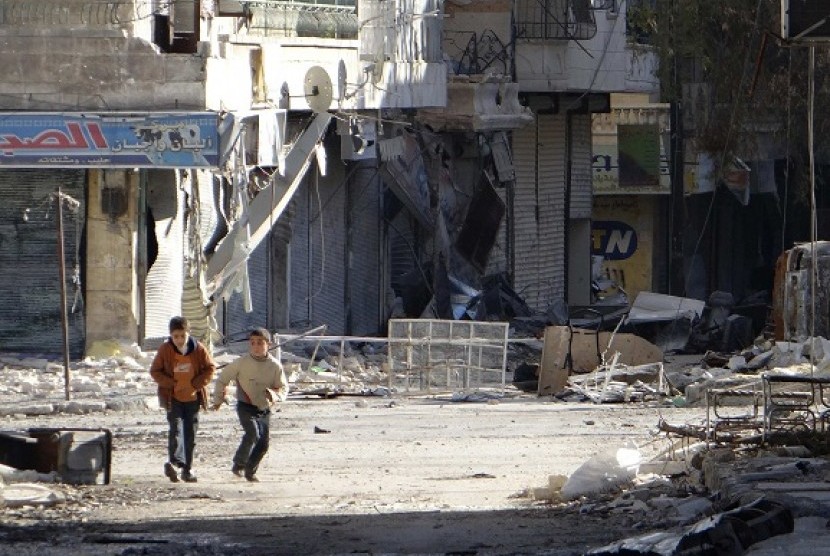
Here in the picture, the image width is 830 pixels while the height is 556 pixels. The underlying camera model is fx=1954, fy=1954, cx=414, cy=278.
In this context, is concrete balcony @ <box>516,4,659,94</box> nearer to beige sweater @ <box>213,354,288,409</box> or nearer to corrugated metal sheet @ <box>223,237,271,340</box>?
corrugated metal sheet @ <box>223,237,271,340</box>

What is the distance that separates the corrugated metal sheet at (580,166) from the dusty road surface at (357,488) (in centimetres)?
1881

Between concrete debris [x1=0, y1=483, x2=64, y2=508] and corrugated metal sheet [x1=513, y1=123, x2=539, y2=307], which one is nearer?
concrete debris [x1=0, y1=483, x2=64, y2=508]

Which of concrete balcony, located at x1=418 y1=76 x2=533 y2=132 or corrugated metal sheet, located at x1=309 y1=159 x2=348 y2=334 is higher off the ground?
concrete balcony, located at x1=418 y1=76 x2=533 y2=132

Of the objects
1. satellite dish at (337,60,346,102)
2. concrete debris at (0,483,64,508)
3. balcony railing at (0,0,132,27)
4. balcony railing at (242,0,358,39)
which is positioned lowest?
concrete debris at (0,483,64,508)

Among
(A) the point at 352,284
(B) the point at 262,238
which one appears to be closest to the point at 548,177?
(A) the point at 352,284

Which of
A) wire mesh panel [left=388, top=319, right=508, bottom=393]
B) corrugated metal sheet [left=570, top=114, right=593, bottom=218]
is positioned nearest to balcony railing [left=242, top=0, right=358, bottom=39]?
wire mesh panel [left=388, top=319, right=508, bottom=393]

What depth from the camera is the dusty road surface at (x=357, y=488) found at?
11.1 m

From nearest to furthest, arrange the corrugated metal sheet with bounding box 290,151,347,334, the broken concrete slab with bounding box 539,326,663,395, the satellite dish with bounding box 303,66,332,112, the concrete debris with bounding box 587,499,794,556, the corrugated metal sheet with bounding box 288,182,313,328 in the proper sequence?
the concrete debris with bounding box 587,499,794,556 → the broken concrete slab with bounding box 539,326,663,395 → the satellite dish with bounding box 303,66,332,112 → the corrugated metal sheet with bounding box 288,182,313,328 → the corrugated metal sheet with bounding box 290,151,347,334

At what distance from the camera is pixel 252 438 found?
47.3ft

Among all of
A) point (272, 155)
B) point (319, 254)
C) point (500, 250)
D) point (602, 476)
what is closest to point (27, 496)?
point (602, 476)

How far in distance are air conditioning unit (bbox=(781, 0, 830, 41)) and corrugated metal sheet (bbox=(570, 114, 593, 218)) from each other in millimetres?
25828

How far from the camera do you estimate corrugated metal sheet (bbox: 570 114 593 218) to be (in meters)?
40.1

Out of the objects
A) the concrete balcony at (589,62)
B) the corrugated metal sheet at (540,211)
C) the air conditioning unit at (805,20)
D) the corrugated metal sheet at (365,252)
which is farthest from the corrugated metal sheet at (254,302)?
the air conditioning unit at (805,20)

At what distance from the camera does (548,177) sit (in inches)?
1543
